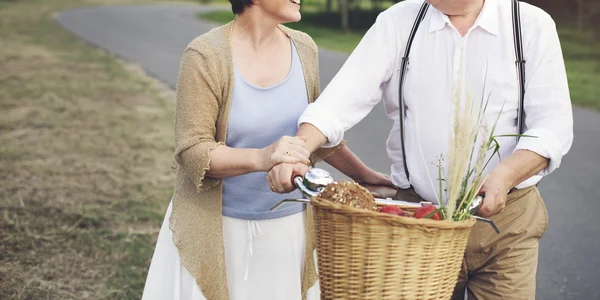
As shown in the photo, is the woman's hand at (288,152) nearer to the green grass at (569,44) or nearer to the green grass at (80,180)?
the green grass at (80,180)

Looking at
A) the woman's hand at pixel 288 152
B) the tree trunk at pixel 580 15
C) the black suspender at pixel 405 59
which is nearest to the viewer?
the woman's hand at pixel 288 152

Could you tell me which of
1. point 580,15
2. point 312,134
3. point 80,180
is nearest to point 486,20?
point 312,134

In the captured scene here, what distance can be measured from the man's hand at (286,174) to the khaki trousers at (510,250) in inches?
32.7

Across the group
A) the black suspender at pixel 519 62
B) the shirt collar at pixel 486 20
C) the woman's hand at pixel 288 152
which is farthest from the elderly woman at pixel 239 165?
the black suspender at pixel 519 62

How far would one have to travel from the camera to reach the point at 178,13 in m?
34.5

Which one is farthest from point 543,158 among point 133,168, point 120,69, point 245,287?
point 120,69

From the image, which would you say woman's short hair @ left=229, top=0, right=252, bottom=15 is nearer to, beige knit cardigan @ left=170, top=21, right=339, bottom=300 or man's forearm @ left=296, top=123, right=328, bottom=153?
beige knit cardigan @ left=170, top=21, right=339, bottom=300

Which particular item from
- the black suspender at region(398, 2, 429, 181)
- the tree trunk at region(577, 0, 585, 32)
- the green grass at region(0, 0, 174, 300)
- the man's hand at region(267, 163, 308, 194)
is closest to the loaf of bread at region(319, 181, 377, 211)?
the man's hand at region(267, 163, 308, 194)

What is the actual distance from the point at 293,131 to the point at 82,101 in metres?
9.47

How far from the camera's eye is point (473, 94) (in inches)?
114

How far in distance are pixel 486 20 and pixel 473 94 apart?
27cm

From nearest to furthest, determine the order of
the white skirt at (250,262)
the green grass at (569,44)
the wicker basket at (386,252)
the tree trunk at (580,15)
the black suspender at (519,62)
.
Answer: the wicker basket at (386,252), the black suspender at (519,62), the white skirt at (250,262), the green grass at (569,44), the tree trunk at (580,15)

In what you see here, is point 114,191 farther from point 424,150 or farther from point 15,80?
point 15,80

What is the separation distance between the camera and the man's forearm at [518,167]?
8.66 ft
